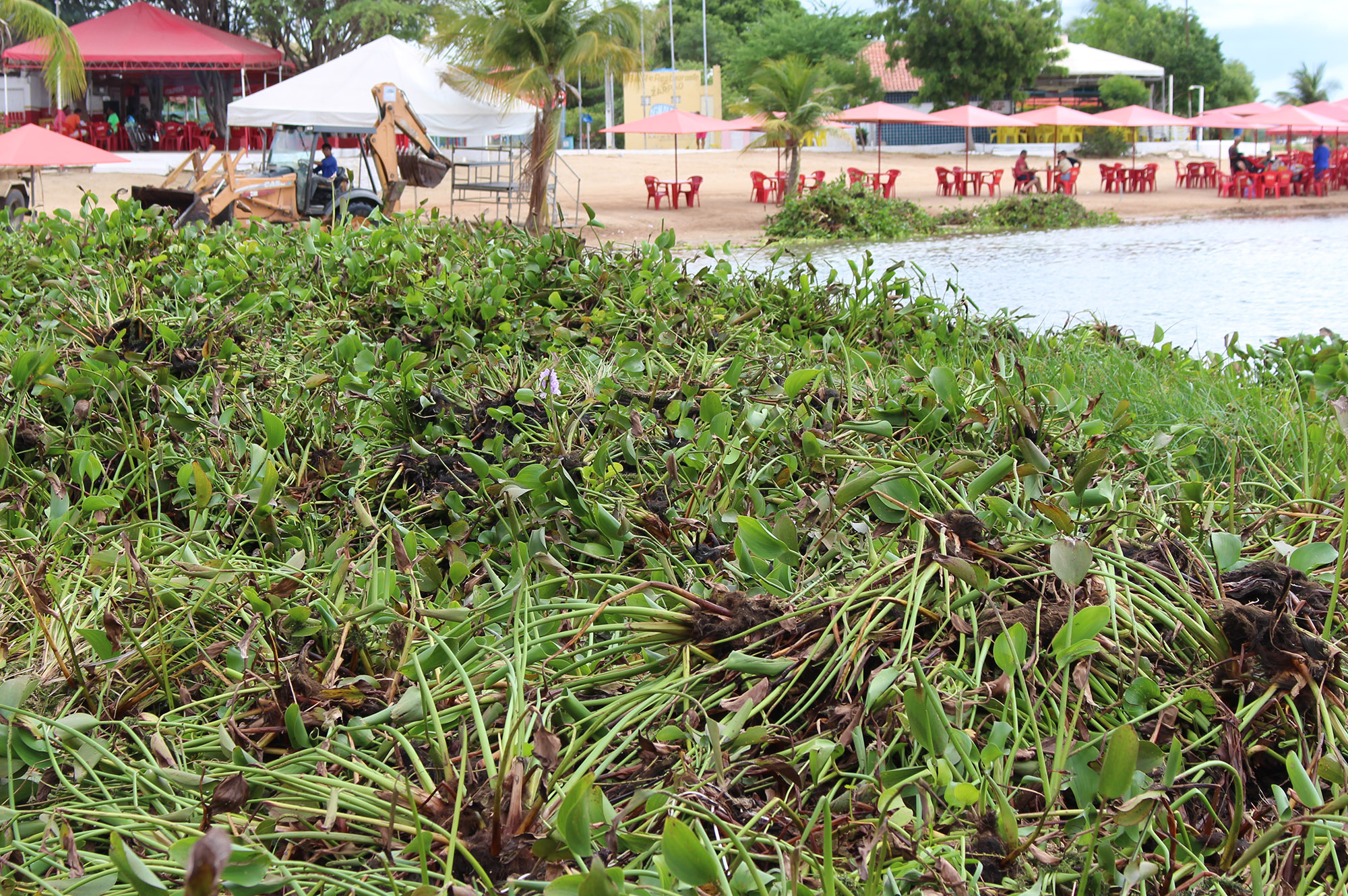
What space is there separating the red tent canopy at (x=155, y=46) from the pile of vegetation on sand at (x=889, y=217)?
2197 centimetres

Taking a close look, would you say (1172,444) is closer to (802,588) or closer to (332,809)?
(802,588)

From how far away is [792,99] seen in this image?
20453mm

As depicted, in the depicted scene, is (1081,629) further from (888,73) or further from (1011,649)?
(888,73)

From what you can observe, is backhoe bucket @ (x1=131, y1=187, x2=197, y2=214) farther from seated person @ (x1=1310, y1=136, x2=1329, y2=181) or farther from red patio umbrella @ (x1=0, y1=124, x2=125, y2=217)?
seated person @ (x1=1310, y1=136, x2=1329, y2=181)

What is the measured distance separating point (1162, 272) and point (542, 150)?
863 cm

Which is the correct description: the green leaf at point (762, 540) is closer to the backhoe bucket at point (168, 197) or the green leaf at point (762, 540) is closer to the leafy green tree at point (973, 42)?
the backhoe bucket at point (168, 197)

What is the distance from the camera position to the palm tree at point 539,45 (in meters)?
14.4

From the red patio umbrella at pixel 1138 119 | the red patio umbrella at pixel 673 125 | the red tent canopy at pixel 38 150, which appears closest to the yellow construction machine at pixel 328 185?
the red tent canopy at pixel 38 150

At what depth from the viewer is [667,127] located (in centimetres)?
2214

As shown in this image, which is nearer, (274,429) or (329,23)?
(274,429)

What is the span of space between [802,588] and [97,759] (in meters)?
0.96

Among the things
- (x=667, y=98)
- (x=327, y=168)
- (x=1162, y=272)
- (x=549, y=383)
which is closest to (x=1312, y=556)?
(x=549, y=383)

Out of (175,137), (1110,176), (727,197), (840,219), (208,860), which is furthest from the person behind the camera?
(175,137)

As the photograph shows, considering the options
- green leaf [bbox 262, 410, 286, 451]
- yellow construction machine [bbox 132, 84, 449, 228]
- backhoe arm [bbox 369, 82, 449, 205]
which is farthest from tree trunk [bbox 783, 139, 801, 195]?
green leaf [bbox 262, 410, 286, 451]
